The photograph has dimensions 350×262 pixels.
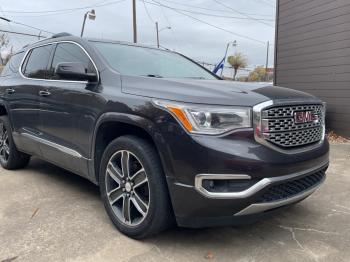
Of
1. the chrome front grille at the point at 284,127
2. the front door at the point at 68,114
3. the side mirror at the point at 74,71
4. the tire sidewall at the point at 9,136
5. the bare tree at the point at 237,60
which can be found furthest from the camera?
the bare tree at the point at 237,60

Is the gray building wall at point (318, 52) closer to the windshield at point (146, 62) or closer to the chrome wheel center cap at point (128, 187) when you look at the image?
the windshield at point (146, 62)

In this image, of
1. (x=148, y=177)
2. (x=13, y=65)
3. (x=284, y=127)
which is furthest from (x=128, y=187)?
(x=13, y=65)

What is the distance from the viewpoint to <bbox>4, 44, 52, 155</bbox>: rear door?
453 centimetres

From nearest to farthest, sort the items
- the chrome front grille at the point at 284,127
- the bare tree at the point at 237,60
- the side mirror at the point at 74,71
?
the chrome front grille at the point at 284,127, the side mirror at the point at 74,71, the bare tree at the point at 237,60

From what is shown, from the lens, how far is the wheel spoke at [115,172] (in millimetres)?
3320

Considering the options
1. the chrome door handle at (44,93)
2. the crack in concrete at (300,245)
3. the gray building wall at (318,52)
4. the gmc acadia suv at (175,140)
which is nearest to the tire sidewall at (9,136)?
the chrome door handle at (44,93)

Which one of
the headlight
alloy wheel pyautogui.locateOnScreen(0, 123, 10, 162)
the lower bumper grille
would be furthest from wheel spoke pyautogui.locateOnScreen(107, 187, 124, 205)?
alloy wheel pyautogui.locateOnScreen(0, 123, 10, 162)

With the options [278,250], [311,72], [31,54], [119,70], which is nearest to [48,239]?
[119,70]

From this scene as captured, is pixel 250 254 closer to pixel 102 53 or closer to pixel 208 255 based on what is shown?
pixel 208 255

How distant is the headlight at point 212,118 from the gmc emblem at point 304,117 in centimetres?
53

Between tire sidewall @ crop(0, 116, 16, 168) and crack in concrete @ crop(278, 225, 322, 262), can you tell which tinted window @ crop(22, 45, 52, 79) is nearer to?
tire sidewall @ crop(0, 116, 16, 168)

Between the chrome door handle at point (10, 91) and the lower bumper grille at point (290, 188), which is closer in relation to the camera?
the lower bumper grille at point (290, 188)

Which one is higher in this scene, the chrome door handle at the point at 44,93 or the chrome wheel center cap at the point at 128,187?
the chrome door handle at the point at 44,93

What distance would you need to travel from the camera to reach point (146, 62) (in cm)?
402
